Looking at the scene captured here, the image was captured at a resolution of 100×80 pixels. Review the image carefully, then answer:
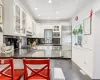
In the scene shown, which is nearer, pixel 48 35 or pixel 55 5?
pixel 55 5

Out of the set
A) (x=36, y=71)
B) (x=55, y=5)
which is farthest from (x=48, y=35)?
(x=36, y=71)

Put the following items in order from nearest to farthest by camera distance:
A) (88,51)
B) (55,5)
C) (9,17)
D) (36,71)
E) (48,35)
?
(36,71) → (9,17) → (88,51) → (55,5) → (48,35)

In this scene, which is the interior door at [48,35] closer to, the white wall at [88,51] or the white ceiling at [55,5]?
the white ceiling at [55,5]

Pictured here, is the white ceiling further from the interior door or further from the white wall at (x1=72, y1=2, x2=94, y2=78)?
the interior door

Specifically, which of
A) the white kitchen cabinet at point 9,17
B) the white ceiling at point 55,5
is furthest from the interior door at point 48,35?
the white kitchen cabinet at point 9,17

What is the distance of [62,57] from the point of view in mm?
2449

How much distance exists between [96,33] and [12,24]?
2.52 metres

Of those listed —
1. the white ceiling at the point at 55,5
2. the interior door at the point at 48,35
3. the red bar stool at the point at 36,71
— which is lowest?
the red bar stool at the point at 36,71

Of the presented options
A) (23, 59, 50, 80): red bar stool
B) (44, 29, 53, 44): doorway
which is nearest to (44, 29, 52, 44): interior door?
(44, 29, 53, 44): doorway

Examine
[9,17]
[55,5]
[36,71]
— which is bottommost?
[36,71]

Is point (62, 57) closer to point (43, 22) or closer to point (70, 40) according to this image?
point (70, 40)

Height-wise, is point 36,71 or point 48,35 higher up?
point 48,35

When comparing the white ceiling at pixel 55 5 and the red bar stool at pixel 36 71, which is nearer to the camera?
the red bar stool at pixel 36 71

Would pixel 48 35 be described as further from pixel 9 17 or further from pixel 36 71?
pixel 36 71
